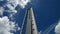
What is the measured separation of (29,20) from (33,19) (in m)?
0.29

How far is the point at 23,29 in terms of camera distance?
11070mm

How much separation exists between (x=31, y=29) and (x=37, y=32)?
0.52 meters

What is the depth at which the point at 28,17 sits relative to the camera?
11086mm

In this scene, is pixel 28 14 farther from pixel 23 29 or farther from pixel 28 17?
pixel 23 29

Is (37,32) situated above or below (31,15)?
below

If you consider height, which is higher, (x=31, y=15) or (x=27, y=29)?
(x=31, y=15)

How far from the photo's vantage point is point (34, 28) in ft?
36.5

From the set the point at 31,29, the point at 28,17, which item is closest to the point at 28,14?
the point at 28,17

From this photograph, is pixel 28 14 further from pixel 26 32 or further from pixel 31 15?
pixel 26 32

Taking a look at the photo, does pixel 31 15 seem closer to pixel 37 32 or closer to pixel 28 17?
pixel 28 17

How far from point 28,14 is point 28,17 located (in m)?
0.19

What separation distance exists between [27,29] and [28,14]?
851 millimetres

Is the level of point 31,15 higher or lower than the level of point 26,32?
higher

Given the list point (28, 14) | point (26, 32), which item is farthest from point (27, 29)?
point (28, 14)
